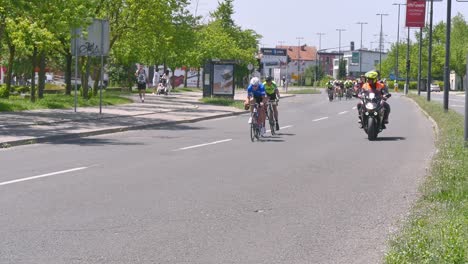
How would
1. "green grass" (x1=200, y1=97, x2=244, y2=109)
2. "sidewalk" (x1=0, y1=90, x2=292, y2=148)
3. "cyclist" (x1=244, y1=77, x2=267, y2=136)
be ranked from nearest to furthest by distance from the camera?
"sidewalk" (x1=0, y1=90, x2=292, y2=148) → "cyclist" (x1=244, y1=77, x2=267, y2=136) → "green grass" (x1=200, y1=97, x2=244, y2=109)

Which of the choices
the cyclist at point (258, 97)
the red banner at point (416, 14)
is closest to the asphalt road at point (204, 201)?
the cyclist at point (258, 97)

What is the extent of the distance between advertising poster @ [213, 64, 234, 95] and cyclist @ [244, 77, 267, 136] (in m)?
24.8

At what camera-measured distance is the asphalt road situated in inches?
296

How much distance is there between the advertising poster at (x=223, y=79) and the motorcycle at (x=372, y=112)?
25082 millimetres

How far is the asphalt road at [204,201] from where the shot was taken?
7523 mm

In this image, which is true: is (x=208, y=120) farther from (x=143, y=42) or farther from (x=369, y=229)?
(x=369, y=229)

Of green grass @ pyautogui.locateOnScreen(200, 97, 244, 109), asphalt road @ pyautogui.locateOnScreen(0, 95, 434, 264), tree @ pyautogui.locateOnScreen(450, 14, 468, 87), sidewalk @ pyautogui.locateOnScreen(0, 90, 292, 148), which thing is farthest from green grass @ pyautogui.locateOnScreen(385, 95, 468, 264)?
tree @ pyautogui.locateOnScreen(450, 14, 468, 87)

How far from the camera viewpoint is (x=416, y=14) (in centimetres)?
4791

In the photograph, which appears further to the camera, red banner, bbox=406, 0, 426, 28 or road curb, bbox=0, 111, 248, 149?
Answer: red banner, bbox=406, 0, 426, 28

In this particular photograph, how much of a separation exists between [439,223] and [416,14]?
41330 millimetres

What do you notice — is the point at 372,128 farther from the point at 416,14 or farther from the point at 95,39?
the point at 416,14

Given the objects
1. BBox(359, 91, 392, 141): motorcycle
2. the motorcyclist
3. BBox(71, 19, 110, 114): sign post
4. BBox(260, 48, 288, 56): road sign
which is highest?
BBox(260, 48, 288, 56): road sign

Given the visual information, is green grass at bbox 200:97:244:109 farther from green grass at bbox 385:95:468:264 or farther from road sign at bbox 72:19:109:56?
green grass at bbox 385:95:468:264

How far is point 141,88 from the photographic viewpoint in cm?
4259
